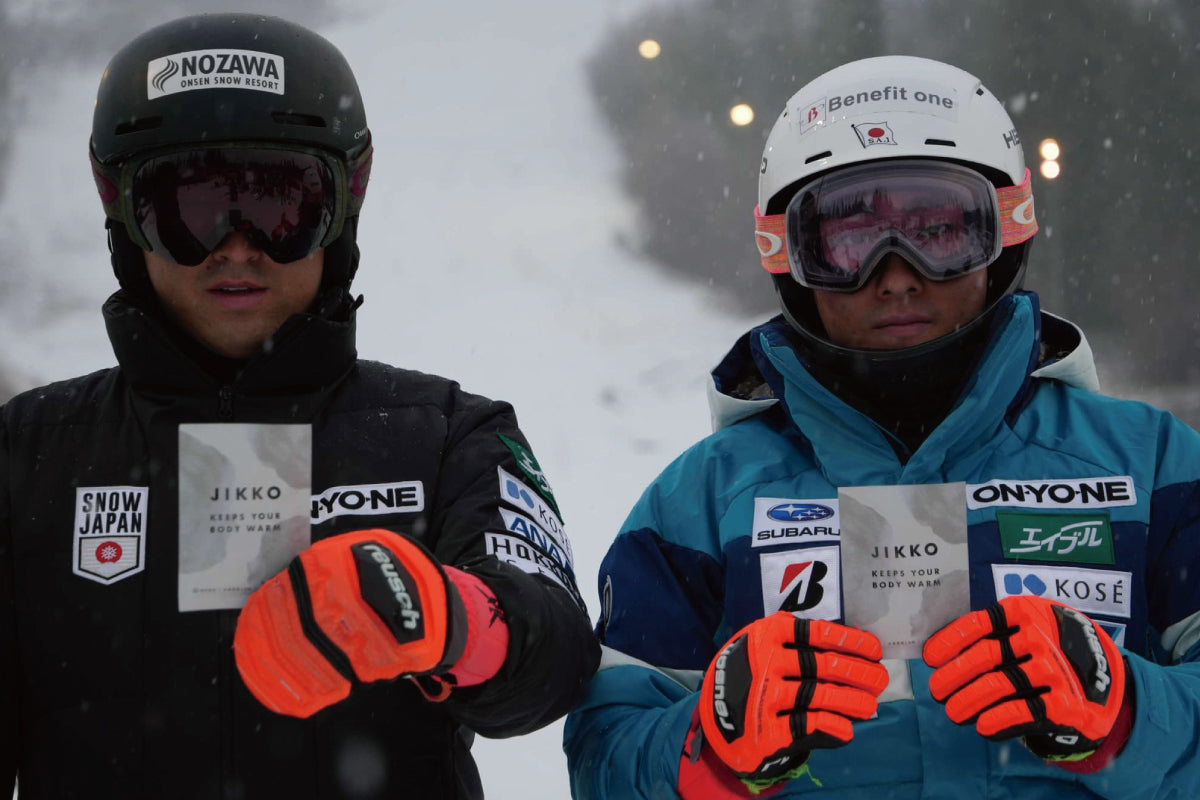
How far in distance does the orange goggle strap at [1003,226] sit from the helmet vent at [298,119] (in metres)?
0.95

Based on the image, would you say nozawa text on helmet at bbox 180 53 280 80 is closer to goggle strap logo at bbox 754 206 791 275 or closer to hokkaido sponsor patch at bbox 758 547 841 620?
goggle strap logo at bbox 754 206 791 275

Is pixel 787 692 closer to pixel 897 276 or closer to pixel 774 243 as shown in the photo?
pixel 897 276

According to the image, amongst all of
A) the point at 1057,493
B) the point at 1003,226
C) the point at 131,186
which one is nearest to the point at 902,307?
the point at 1003,226

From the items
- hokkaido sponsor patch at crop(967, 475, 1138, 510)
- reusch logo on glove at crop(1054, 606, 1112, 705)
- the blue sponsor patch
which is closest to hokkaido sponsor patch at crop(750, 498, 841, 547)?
the blue sponsor patch

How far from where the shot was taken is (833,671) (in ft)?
6.15

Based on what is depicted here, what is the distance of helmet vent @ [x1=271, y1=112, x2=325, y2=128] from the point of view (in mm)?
2273

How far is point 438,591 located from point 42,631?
2.57ft

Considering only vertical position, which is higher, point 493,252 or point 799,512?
point 493,252

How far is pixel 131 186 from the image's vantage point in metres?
2.24

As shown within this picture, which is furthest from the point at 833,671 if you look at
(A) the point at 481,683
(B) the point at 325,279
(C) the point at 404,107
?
(C) the point at 404,107

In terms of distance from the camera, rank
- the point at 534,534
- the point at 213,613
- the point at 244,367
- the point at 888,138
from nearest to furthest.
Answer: the point at 213,613 < the point at 534,534 < the point at 244,367 < the point at 888,138

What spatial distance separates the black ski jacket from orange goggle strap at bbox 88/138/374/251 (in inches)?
6.9

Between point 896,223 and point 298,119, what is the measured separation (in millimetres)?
1157

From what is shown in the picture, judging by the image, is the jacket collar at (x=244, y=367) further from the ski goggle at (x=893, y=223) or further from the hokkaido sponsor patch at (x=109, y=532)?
the ski goggle at (x=893, y=223)
